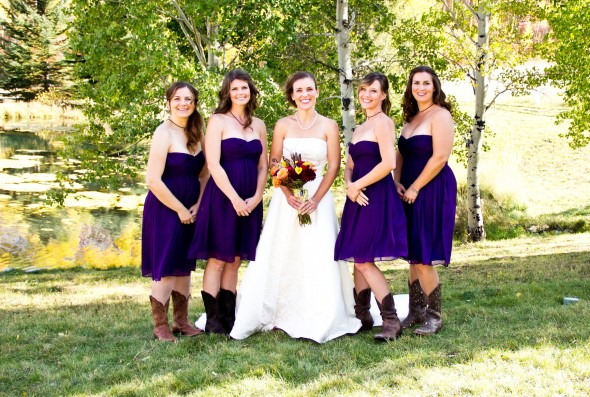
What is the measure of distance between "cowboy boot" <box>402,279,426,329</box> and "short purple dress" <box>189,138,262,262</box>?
1.51 m

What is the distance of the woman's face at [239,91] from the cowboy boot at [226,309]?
5.63 feet

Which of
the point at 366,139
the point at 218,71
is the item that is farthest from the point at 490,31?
the point at 366,139

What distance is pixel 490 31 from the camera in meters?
14.2

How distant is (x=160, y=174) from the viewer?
18.0 feet

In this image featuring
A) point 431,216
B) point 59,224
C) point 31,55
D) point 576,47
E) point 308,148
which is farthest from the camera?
point 31,55

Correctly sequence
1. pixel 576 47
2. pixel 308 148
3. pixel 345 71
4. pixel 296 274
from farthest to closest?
pixel 345 71 < pixel 576 47 < pixel 296 274 < pixel 308 148

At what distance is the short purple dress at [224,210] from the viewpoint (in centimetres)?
562

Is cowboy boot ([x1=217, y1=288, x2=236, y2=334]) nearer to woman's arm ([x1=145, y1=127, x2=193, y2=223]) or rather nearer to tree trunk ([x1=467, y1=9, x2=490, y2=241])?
Answer: woman's arm ([x1=145, y1=127, x2=193, y2=223])

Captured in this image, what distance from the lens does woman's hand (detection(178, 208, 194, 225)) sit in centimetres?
557

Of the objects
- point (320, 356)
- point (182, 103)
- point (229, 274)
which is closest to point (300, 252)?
point (229, 274)

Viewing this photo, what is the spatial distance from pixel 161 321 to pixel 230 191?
51.7 inches

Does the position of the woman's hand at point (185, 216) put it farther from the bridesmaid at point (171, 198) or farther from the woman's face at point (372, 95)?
the woman's face at point (372, 95)

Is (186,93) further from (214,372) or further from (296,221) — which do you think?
(214,372)

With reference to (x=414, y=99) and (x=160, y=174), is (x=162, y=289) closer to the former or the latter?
(x=160, y=174)
